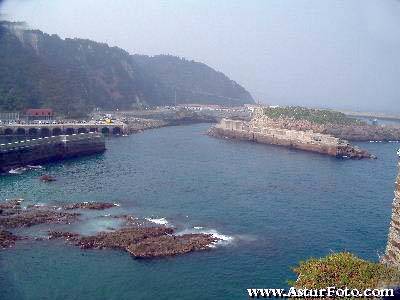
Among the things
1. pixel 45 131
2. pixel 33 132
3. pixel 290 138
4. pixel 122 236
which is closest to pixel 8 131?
pixel 33 132

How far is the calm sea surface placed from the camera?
2611cm

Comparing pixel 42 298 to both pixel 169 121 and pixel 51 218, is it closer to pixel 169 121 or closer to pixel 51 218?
pixel 51 218

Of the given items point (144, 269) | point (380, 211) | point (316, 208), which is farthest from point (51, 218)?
point (380, 211)

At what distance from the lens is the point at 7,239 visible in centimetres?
3173

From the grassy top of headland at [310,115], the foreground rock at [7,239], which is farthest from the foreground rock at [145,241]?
the grassy top of headland at [310,115]

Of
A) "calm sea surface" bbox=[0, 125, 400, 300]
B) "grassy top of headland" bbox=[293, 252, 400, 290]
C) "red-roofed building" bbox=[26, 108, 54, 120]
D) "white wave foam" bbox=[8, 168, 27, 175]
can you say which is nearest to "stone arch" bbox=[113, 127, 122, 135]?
"red-roofed building" bbox=[26, 108, 54, 120]

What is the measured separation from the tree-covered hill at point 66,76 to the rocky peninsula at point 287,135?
36.4 metres

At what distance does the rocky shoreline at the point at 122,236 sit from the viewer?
30.6 metres

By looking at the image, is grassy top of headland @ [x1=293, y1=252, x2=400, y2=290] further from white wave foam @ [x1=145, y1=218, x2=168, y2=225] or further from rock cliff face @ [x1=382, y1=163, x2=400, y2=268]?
white wave foam @ [x1=145, y1=218, x2=168, y2=225]

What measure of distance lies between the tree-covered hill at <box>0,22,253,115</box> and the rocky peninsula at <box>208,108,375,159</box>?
3639 cm

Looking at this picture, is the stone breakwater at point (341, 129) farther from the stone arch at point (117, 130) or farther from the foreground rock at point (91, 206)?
the foreground rock at point (91, 206)

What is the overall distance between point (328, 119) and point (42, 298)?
91860 millimetres

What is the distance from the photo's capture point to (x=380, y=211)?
139 feet

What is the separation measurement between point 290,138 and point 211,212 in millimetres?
49883
